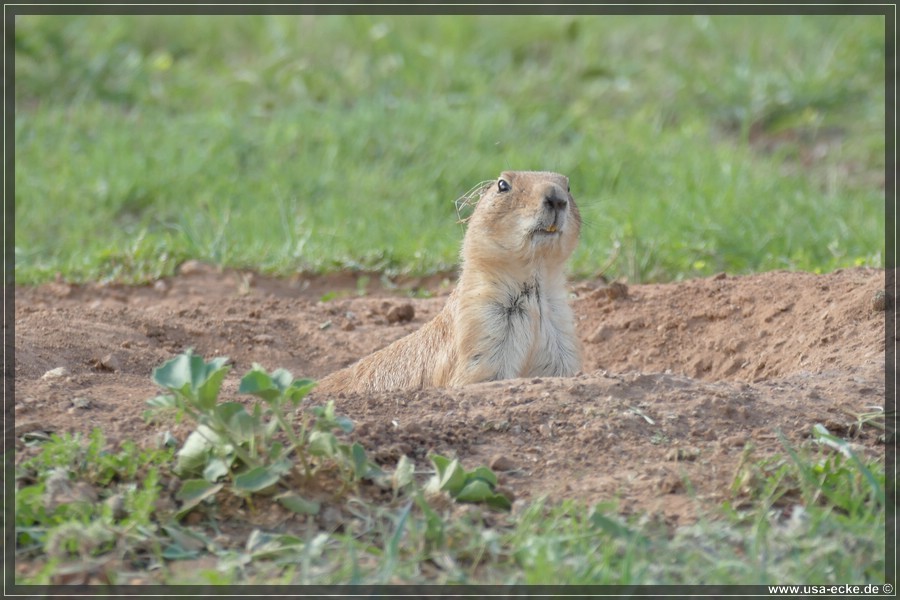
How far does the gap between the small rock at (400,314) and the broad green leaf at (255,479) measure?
2.86 metres

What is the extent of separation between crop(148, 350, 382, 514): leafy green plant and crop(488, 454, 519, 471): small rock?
38cm

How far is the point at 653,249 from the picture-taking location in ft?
22.2

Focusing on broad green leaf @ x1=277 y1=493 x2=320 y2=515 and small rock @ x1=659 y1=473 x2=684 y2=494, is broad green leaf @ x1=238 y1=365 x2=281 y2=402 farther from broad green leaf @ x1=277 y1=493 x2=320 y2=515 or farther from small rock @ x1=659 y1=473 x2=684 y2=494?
small rock @ x1=659 y1=473 x2=684 y2=494

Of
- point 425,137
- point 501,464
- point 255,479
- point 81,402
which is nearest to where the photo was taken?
point 255,479

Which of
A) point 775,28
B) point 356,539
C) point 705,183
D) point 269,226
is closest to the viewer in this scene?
point 356,539

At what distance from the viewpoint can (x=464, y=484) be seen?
3.34 metres

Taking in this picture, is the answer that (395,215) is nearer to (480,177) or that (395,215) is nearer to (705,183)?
(480,177)

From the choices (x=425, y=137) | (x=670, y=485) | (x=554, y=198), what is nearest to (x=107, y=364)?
(x=554, y=198)

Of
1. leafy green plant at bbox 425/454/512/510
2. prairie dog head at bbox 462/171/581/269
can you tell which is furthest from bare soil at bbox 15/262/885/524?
prairie dog head at bbox 462/171/581/269

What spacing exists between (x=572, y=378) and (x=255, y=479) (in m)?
1.34

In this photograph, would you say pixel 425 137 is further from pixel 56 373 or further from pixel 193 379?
pixel 193 379

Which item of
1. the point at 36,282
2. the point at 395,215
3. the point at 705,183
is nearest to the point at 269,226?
the point at 395,215

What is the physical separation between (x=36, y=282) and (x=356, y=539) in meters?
4.17

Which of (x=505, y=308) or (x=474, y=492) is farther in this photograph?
(x=505, y=308)
